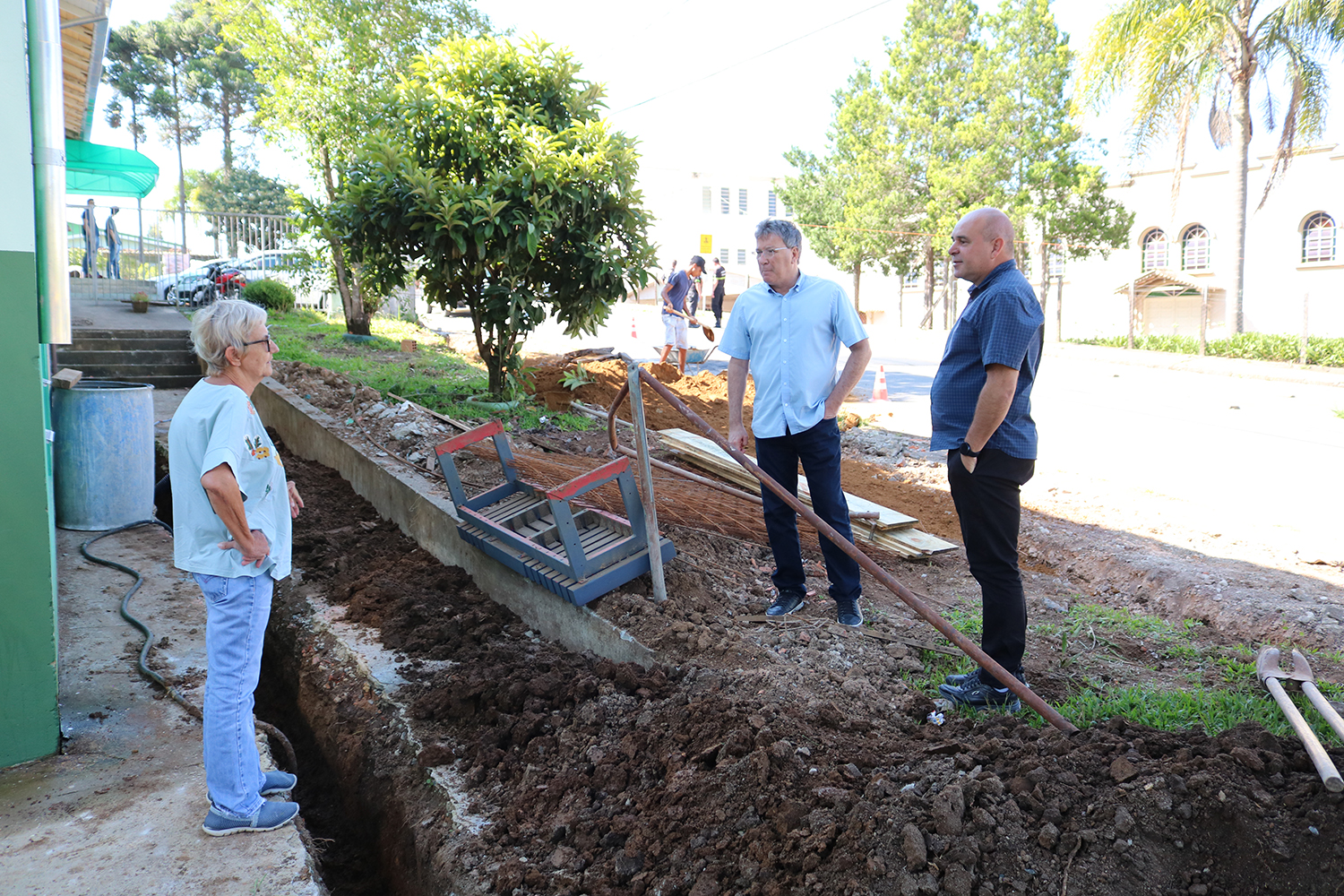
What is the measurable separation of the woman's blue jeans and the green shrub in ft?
52.2

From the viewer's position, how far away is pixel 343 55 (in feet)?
48.3

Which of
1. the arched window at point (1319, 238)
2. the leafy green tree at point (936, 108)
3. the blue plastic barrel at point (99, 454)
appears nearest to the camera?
the blue plastic barrel at point (99, 454)

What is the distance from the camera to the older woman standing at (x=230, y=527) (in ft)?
9.11

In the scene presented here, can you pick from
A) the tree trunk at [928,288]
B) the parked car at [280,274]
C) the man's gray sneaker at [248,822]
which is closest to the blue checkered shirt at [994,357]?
the man's gray sneaker at [248,822]

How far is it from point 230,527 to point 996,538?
2.68 meters

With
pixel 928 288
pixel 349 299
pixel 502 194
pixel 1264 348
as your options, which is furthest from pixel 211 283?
pixel 928 288

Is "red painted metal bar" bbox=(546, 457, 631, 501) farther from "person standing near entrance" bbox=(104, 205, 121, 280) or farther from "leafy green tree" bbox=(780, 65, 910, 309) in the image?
"leafy green tree" bbox=(780, 65, 910, 309)

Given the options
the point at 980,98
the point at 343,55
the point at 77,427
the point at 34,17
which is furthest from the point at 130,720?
the point at 980,98

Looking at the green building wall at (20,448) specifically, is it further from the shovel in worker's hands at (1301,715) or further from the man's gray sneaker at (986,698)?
the shovel in worker's hands at (1301,715)

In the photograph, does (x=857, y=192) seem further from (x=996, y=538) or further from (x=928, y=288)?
(x=996, y=538)

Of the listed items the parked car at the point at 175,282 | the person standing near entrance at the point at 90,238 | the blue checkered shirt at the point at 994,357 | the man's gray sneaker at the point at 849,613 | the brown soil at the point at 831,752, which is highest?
the person standing near entrance at the point at 90,238

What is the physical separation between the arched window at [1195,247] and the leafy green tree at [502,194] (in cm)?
2354

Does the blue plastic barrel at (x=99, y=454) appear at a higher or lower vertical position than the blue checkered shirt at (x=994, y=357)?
lower

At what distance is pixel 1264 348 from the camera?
59.6 ft
